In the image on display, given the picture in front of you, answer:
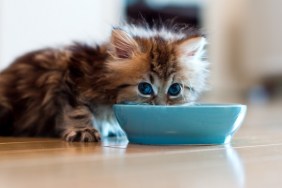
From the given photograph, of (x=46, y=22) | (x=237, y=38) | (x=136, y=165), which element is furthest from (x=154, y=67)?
(x=237, y=38)

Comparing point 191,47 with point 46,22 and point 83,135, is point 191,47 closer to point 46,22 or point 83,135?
point 83,135

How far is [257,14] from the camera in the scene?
6.62 meters

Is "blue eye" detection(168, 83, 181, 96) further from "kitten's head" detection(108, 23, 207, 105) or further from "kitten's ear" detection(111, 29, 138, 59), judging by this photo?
"kitten's ear" detection(111, 29, 138, 59)

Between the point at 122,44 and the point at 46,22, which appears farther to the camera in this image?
the point at 46,22

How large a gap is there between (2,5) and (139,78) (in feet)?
8.99

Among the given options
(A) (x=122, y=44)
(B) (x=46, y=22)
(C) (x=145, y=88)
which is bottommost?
(C) (x=145, y=88)

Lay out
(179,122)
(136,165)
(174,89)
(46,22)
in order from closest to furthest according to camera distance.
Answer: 1. (136,165)
2. (179,122)
3. (174,89)
4. (46,22)

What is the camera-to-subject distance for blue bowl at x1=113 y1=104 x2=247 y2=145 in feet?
5.24

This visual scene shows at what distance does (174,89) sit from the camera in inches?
68.1

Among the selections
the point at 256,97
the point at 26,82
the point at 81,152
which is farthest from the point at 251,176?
the point at 256,97

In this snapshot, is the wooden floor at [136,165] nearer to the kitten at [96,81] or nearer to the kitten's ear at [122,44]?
the kitten at [96,81]

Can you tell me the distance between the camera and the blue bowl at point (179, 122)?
5.24 feet

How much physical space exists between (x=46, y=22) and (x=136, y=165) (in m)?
3.40

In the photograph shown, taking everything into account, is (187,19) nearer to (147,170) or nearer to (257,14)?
(257,14)
